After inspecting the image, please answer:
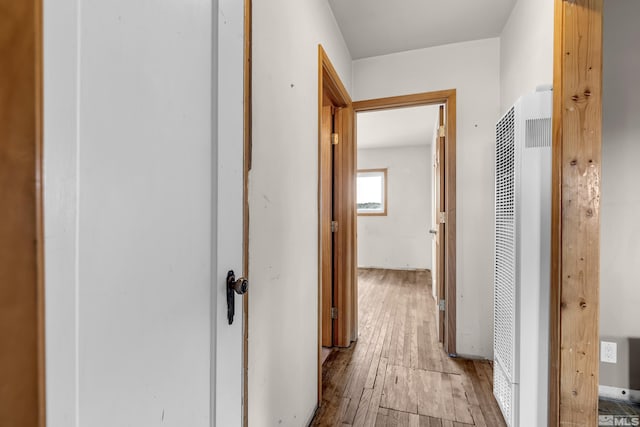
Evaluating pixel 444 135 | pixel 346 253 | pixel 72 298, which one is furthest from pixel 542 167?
pixel 72 298

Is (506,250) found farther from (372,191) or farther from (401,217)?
(372,191)

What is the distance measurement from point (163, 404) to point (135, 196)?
1.32 feet

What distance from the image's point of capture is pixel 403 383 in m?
2.06

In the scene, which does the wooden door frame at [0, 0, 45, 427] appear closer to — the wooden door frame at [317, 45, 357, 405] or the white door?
the white door

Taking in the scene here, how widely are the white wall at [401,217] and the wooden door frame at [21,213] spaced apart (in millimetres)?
6220

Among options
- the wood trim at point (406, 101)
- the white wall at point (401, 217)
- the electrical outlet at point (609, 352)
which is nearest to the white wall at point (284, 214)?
the wood trim at point (406, 101)

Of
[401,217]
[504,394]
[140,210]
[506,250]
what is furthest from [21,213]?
[401,217]

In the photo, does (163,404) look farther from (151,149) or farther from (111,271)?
(151,149)

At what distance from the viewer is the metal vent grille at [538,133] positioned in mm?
1396

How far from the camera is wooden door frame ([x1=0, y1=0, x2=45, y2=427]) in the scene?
33 centimetres

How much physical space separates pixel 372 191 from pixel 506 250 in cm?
494

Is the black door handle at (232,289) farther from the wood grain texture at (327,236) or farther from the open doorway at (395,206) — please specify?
the open doorway at (395,206)

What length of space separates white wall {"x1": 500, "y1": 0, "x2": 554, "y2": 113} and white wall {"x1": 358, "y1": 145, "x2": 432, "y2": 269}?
12.5 ft

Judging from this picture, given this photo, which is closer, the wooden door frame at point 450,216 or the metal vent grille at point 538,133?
the metal vent grille at point 538,133
